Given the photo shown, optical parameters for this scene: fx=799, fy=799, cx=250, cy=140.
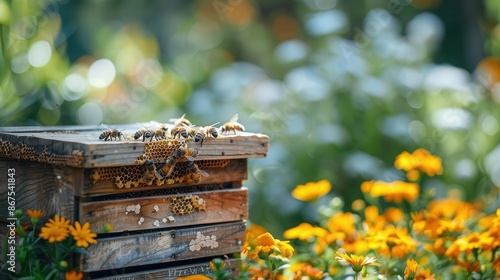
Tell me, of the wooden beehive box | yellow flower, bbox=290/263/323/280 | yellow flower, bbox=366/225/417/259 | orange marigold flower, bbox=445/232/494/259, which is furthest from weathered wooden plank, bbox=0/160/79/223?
orange marigold flower, bbox=445/232/494/259

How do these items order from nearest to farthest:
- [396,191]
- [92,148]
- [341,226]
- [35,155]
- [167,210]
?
[92,148] < [35,155] < [167,210] < [341,226] < [396,191]

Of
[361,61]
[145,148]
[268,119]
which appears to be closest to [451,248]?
[145,148]

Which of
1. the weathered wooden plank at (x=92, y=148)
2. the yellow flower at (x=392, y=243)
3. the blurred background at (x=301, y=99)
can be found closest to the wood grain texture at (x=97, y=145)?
the weathered wooden plank at (x=92, y=148)

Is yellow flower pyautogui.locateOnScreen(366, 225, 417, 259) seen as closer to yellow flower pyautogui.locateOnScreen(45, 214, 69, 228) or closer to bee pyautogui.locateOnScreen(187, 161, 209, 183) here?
bee pyautogui.locateOnScreen(187, 161, 209, 183)

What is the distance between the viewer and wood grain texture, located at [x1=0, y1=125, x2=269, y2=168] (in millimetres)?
1778

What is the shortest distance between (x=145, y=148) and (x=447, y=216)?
120 centimetres

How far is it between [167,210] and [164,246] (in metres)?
0.09

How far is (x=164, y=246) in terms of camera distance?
6.53 ft

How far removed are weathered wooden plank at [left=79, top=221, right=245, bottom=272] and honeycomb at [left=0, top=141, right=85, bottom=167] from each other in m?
0.21

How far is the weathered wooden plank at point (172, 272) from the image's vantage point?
1.94 meters

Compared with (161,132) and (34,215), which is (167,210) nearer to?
(161,132)

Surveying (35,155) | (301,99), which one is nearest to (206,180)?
(35,155)

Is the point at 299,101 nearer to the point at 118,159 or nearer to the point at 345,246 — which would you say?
the point at 345,246

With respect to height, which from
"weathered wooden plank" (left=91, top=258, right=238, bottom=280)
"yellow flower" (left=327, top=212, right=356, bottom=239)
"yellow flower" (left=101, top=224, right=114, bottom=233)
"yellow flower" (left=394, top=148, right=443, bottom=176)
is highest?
"yellow flower" (left=394, top=148, right=443, bottom=176)
